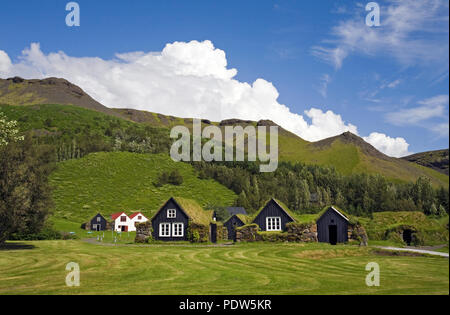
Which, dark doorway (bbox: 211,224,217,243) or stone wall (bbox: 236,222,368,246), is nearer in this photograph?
stone wall (bbox: 236,222,368,246)

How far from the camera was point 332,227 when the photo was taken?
4322 cm

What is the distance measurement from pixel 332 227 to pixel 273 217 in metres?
7.58

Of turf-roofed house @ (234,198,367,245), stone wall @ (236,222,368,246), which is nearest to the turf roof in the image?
turf-roofed house @ (234,198,367,245)

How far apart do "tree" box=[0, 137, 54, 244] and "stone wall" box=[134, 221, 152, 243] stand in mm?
12362

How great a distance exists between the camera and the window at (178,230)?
153ft

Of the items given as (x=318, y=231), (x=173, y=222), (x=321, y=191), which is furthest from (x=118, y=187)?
(x=318, y=231)

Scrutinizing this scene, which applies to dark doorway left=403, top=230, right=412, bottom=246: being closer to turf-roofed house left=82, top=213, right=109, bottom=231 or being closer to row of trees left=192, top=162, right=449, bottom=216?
row of trees left=192, top=162, right=449, bottom=216

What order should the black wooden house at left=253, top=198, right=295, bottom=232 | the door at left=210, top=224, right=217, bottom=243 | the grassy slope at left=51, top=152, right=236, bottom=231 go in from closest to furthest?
the black wooden house at left=253, top=198, right=295, bottom=232, the door at left=210, top=224, right=217, bottom=243, the grassy slope at left=51, top=152, right=236, bottom=231

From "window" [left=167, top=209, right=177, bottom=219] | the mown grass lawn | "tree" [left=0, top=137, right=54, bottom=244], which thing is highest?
"tree" [left=0, top=137, right=54, bottom=244]

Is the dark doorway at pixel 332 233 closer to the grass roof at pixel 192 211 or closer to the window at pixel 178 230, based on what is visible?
the grass roof at pixel 192 211

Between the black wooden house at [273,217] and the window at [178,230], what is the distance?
9.77 m

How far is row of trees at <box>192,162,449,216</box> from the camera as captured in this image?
362 feet

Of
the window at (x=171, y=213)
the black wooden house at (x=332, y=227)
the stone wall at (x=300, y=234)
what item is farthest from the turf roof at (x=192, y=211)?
the black wooden house at (x=332, y=227)
